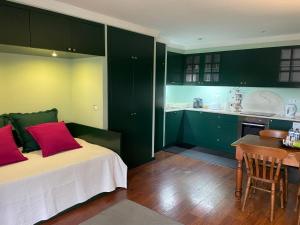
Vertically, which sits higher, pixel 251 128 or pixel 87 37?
pixel 87 37

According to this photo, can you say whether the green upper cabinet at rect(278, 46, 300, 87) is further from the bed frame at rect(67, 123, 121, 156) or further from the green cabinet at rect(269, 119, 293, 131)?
the bed frame at rect(67, 123, 121, 156)

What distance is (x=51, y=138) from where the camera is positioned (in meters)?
2.87

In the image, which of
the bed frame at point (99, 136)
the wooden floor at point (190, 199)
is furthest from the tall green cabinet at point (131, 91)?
the wooden floor at point (190, 199)

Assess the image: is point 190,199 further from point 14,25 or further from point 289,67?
point 289,67

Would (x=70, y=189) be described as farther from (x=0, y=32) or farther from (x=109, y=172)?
(x=0, y=32)

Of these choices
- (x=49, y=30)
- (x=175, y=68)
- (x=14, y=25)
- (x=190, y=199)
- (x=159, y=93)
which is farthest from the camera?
(x=175, y=68)

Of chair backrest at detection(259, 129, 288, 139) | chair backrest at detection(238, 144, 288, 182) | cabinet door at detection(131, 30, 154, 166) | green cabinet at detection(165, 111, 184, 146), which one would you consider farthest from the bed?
chair backrest at detection(259, 129, 288, 139)

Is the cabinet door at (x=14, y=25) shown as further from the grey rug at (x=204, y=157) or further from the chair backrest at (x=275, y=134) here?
the grey rug at (x=204, y=157)

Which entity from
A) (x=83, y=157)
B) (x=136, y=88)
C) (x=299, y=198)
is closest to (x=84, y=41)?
(x=136, y=88)

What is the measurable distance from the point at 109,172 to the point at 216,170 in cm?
195

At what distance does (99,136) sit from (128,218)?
2004mm

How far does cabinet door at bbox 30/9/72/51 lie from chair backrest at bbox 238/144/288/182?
97.4 inches

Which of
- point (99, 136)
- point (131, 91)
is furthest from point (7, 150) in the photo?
point (131, 91)

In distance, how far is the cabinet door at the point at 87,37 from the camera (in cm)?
292
